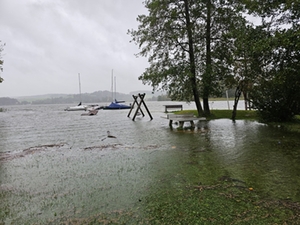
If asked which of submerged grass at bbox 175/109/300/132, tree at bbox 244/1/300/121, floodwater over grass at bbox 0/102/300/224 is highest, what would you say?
tree at bbox 244/1/300/121

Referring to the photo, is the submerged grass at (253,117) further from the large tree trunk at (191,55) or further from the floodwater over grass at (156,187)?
the floodwater over grass at (156,187)

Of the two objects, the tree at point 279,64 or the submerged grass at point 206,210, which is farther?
the tree at point 279,64

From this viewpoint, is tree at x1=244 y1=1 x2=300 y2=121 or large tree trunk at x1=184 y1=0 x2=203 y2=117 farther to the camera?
large tree trunk at x1=184 y1=0 x2=203 y2=117

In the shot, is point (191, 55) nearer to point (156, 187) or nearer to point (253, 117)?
point (253, 117)

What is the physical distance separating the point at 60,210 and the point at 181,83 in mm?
13910

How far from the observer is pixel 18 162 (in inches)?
244

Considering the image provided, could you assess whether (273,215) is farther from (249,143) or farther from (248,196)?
(249,143)

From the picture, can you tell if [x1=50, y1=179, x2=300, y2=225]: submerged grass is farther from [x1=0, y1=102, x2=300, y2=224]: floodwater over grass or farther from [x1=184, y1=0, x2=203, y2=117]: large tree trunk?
[x1=184, y1=0, x2=203, y2=117]: large tree trunk

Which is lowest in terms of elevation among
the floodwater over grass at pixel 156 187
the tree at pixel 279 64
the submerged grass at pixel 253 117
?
the floodwater over grass at pixel 156 187

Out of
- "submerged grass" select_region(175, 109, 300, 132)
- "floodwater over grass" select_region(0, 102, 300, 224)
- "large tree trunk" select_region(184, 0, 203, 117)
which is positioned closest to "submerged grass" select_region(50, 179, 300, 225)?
"floodwater over grass" select_region(0, 102, 300, 224)

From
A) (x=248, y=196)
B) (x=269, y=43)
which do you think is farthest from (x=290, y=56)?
(x=248, y=196)

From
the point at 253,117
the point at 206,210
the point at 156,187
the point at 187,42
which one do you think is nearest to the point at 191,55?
the point at 187,42

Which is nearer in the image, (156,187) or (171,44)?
(156,187)

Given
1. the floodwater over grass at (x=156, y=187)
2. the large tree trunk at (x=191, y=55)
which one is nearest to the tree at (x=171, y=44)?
the large tree trunk at (x=191, y=55)
